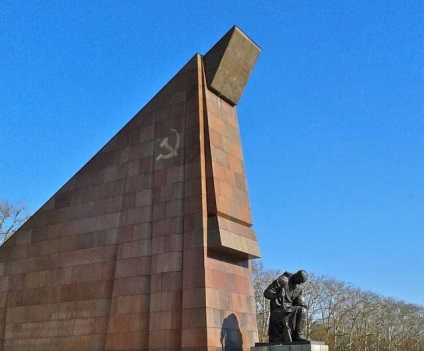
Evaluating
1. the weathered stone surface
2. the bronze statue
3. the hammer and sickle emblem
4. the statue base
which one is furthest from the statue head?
the weathered stone surface

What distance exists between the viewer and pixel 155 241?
11.6 meters

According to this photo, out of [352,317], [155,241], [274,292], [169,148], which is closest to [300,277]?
[274,292]

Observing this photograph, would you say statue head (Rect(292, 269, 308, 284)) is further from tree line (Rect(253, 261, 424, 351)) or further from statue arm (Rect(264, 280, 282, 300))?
tree line (Rect(253, 261, 424, 351))

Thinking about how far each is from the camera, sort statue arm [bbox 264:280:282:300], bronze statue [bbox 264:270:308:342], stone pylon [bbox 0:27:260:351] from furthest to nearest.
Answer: stone pylon [bbox 0:27:260:351], statue arm [bbox 264:280:282:300], bronze statue [bbox 264:270:308:342]

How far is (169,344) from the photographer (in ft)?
34.5

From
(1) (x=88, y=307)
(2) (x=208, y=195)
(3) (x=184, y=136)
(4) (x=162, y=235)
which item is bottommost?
(1) (x=88, y=307)

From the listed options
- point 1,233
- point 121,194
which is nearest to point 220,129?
point 121,194

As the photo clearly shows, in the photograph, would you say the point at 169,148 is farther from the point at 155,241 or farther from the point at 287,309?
the point at 287,309

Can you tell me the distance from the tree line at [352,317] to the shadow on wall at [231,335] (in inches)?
982

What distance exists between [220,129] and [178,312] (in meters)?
4.54

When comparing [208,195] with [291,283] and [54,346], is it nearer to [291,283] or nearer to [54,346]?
[291,283]

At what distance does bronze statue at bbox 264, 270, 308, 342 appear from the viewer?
397 inches

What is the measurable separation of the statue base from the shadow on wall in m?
0.83

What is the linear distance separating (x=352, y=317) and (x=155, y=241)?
1391 inches
